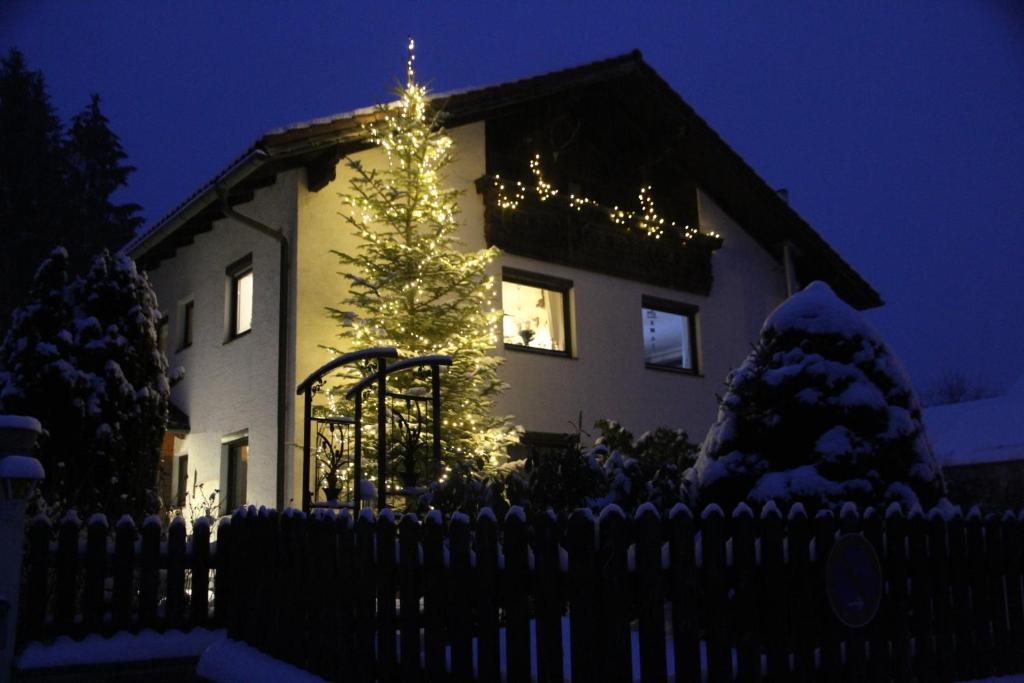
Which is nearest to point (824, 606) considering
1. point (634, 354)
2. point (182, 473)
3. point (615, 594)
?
point (615, 594)

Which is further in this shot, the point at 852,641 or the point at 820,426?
the point at 820,426

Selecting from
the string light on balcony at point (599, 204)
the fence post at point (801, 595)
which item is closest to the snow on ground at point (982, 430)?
the string light on balcony at point (599, 204)

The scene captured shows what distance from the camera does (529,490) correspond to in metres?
8.85

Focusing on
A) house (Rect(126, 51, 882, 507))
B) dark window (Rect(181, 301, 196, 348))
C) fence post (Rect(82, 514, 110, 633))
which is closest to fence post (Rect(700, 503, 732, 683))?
fence post (Rect(82, 514, 110, 633))

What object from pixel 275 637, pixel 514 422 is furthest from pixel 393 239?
pixel 275 637

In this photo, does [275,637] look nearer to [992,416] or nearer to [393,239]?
[393,239]

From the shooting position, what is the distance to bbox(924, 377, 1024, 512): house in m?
23.5

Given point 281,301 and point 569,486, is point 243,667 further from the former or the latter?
point 281,301

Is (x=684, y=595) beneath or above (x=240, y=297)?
beneath

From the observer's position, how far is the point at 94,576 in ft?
24.3

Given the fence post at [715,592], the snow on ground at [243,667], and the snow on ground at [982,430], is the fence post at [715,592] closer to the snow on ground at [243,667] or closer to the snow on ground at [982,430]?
the snow on ground at [243,667]

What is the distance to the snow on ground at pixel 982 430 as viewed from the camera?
24203 millimetres

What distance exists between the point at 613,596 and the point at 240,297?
11.0m

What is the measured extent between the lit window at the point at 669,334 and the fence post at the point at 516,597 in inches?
471
